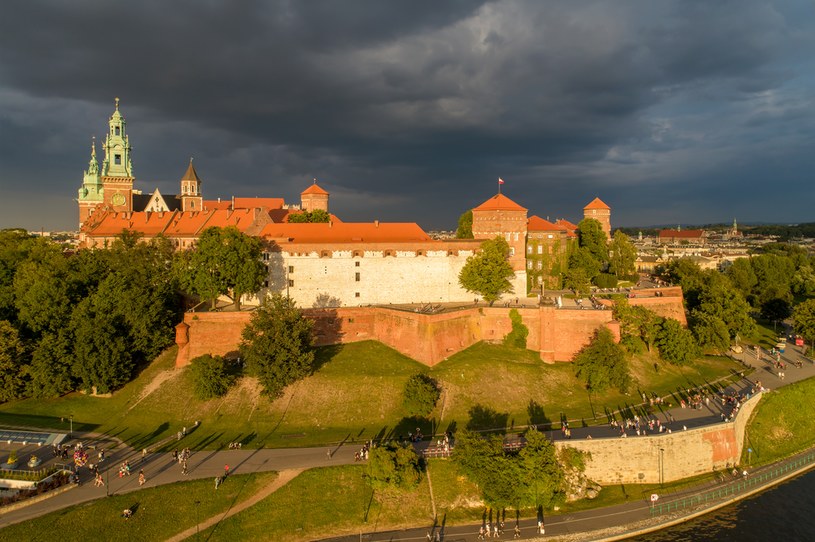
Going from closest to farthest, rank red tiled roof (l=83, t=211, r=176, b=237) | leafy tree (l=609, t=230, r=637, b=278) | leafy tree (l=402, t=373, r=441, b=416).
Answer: leafy tree (l=402, t=373, r=441, b=416) → red tiled roof (l=83, t=211, r=176, b=237) → leafy tree (l=609, t=230, r=637, b=278)

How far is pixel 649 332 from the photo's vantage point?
163 ft

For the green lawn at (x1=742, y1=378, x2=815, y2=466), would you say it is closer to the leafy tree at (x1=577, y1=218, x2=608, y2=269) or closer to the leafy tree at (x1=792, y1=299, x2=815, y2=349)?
the leafy tree at (x1=792, y1=299, x2=815, y2=349)

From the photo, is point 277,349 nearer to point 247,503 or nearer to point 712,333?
point 247,503

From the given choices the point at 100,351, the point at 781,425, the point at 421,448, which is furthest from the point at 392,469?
the point at 781,425

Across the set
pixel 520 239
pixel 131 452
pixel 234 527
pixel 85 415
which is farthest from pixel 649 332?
pixel 85 415

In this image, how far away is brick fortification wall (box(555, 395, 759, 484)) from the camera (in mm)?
34625

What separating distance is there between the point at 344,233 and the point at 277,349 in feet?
68.6

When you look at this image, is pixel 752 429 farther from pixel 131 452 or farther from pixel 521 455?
pixel 131 452

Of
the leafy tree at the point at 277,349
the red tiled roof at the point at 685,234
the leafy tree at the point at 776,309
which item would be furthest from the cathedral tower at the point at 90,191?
the red tiled roof at the point at 685,234

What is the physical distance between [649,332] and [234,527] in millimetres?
37195

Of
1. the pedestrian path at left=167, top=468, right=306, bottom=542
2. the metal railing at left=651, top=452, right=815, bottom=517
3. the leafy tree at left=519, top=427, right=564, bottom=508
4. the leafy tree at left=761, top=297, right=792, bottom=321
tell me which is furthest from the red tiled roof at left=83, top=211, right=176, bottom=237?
the leafy tree at left=761, top=297, right=792, bottom=321

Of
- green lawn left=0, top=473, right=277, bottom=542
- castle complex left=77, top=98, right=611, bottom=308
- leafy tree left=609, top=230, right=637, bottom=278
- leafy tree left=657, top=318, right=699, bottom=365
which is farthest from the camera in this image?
leafy tree left=609, top=230, right=637, bottom=278

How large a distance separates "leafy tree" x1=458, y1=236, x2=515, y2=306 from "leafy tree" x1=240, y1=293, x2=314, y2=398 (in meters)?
17.6

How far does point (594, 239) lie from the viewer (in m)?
70.8
